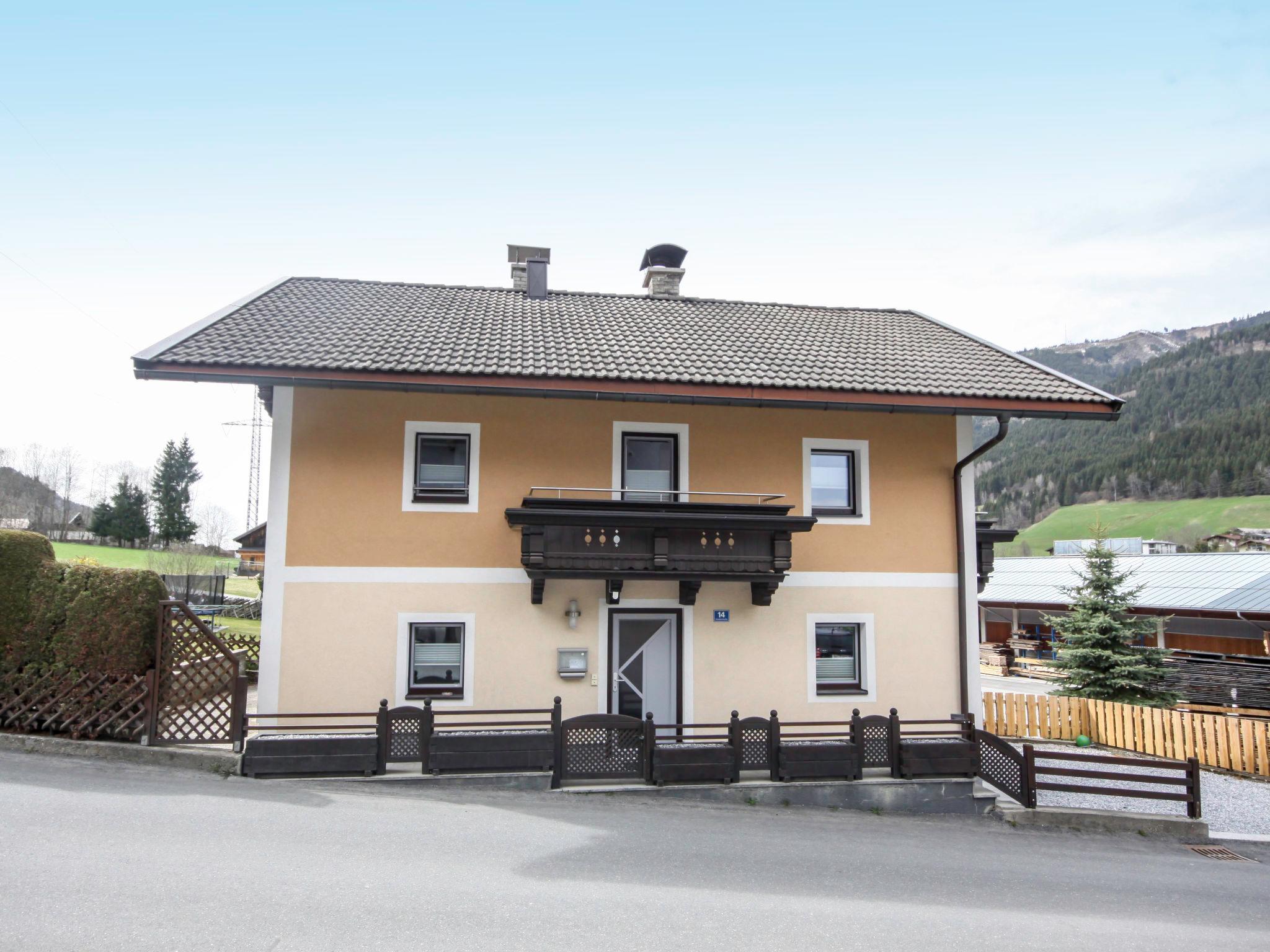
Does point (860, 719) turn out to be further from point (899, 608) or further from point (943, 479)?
point (943, 479)

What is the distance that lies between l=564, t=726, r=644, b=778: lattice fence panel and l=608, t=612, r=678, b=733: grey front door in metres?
1.40

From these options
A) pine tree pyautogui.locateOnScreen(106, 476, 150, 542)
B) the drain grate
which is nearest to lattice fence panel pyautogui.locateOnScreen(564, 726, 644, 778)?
the drain grate

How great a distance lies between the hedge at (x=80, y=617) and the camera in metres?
10.0

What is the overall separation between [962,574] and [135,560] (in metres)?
49.0

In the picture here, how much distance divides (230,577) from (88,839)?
1927 inches

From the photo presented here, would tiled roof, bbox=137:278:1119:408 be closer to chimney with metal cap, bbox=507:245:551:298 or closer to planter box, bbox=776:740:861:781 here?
chimney with metal cap, bbox=507:245:551:298

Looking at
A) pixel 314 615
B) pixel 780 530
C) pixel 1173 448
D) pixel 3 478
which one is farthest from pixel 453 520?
pixel 1173 448

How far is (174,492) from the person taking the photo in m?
60.8

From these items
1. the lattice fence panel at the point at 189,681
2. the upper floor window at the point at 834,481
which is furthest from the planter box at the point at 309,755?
the upper floor window at the point at 834,481

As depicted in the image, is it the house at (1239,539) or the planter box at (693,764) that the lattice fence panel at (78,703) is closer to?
the planter box at (693,764)

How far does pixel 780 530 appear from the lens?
11164mm

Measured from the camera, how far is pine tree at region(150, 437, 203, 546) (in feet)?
193

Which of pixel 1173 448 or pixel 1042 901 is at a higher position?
pixel 1173 448

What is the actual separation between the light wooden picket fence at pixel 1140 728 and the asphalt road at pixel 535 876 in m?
6.39
